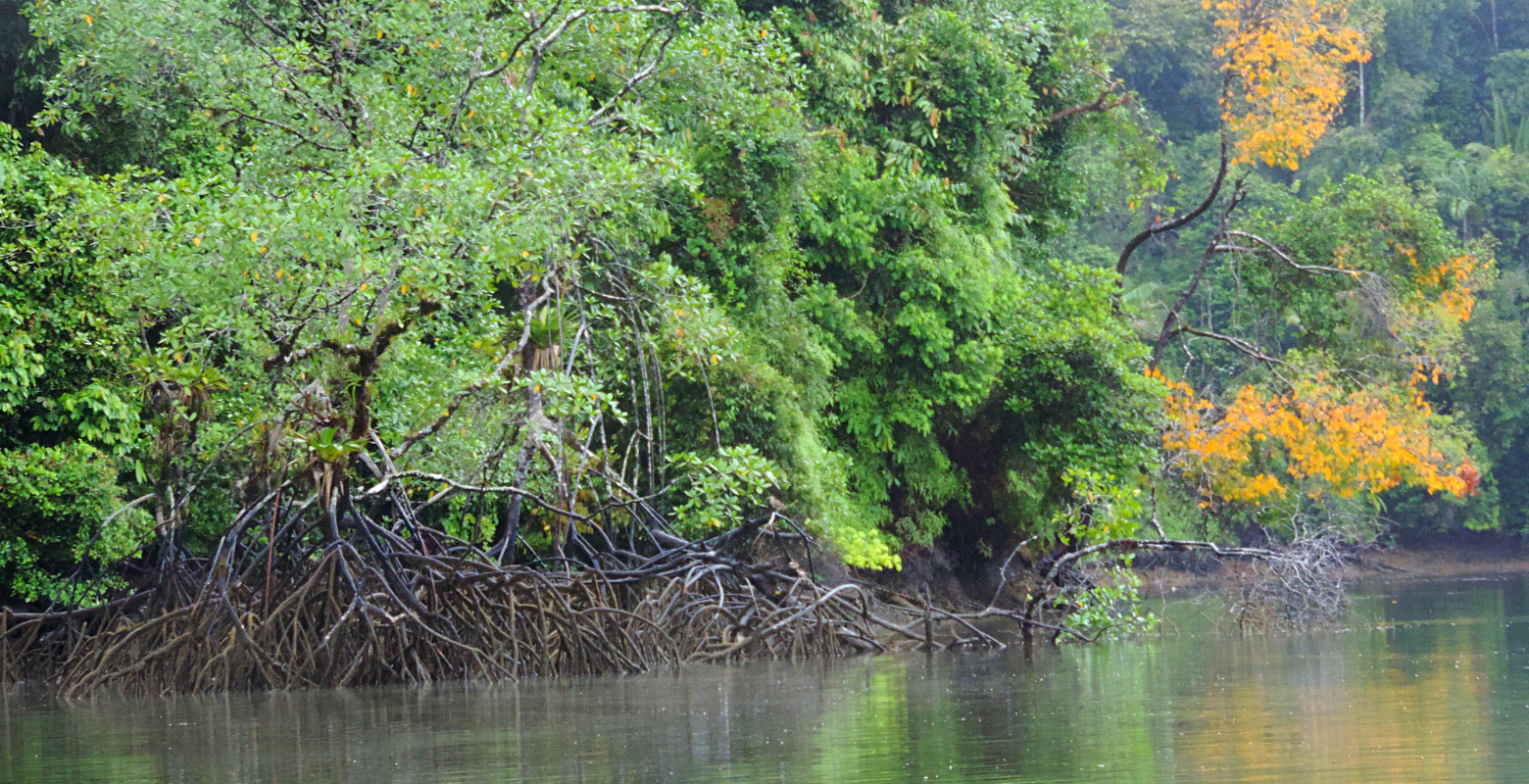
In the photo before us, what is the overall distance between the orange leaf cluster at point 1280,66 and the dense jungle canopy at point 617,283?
0.07 meters

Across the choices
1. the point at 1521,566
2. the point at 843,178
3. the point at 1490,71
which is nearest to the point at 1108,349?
the point at 843,178

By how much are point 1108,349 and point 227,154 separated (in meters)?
8.79

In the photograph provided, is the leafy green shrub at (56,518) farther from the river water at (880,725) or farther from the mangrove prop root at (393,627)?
the river water at (880,725)

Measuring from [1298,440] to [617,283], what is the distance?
10.1 metres

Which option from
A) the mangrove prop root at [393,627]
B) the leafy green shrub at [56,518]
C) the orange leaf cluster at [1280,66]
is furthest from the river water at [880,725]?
the orange leaf cluster at [1280,66]


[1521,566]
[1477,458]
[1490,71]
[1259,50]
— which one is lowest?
[1521,566]

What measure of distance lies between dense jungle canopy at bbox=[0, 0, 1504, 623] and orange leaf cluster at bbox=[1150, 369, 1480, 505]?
66 mm

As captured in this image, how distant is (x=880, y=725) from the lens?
323 inches

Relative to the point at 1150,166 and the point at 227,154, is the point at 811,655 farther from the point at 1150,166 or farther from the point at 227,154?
the point at 1150,166

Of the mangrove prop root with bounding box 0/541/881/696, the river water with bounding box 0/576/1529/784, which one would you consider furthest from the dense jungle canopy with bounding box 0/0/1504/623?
the river water with bounding box 0/576/1529/784

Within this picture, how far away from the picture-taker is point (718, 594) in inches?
523

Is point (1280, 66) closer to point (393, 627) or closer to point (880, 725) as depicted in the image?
point (393, 627)

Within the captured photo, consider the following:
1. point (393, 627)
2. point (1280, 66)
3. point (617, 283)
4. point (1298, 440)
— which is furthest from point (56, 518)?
point (1280, 66)

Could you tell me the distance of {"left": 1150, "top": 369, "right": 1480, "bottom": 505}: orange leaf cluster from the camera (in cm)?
1964
